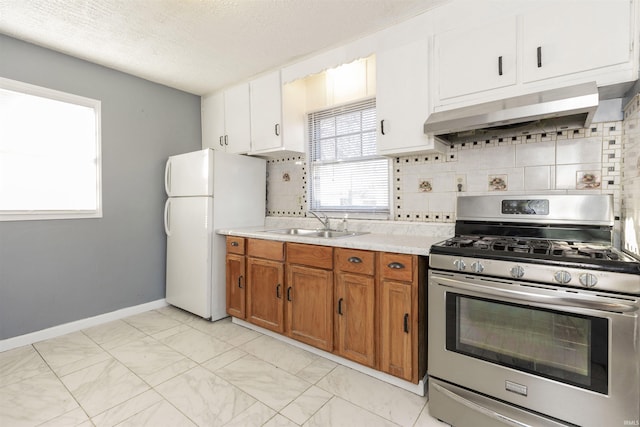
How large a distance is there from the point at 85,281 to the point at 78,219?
58cm

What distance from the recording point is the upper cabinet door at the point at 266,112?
2.96 metres

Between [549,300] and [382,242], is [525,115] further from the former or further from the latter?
[382,242]

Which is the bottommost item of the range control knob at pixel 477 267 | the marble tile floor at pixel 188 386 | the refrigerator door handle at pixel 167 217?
the marble tile floor at pixel 188 386

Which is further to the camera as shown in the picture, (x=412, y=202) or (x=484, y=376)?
(x=412, y=202)

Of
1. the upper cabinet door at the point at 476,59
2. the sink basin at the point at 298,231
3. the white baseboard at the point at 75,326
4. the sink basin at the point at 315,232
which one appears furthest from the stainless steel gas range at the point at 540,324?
the white baseboard at the point at 75,326

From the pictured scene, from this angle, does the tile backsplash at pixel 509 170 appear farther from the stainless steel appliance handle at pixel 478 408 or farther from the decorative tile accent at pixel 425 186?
the stainless steel appliance handle at pixel 478 408

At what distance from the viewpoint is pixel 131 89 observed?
319 centimetres

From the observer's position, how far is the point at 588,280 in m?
1.28

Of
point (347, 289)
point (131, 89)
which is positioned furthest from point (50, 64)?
point (347, 289)

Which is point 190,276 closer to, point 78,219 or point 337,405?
point 78,219

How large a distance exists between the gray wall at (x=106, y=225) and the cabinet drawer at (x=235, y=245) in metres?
1.07

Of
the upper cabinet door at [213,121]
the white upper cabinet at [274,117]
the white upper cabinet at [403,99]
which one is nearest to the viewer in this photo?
the white upper cabinet at [403,99]

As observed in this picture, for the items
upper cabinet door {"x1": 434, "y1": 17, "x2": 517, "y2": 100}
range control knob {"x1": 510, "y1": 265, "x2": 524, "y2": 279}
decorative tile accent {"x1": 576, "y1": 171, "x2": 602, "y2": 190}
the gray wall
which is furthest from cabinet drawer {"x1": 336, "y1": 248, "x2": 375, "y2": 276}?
the gray wall

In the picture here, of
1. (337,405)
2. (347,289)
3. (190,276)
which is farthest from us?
(190,276)
